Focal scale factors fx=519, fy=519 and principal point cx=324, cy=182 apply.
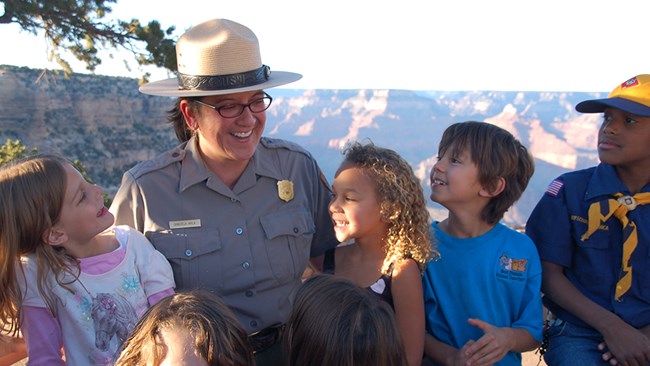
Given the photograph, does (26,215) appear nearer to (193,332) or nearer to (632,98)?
(193,332)

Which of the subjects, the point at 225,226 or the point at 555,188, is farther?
the point at 555,188

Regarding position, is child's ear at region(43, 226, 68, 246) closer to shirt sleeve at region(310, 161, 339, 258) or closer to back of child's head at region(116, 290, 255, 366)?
back of child's head at region(116, 290, 255, 366)

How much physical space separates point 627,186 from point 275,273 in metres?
1.70

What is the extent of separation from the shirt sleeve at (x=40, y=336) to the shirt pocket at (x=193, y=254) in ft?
1.67

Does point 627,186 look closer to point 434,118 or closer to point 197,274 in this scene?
point 197,274

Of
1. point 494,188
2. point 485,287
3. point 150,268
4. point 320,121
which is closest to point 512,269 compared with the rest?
point 485,287

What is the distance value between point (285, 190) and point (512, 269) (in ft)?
3.52

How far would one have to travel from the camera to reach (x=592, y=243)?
7.88 feet

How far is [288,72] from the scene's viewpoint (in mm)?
2631

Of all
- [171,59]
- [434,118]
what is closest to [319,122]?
[434,118]

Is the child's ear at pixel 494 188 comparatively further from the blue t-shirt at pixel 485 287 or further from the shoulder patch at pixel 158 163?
the shoulder patch at pixel 158 163

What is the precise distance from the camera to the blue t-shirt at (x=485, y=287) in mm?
2227

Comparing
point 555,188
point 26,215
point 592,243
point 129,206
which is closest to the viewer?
point 26,215

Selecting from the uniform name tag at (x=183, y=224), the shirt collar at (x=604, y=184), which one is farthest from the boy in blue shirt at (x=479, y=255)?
the uniform name tag at (x=183, y=224)
